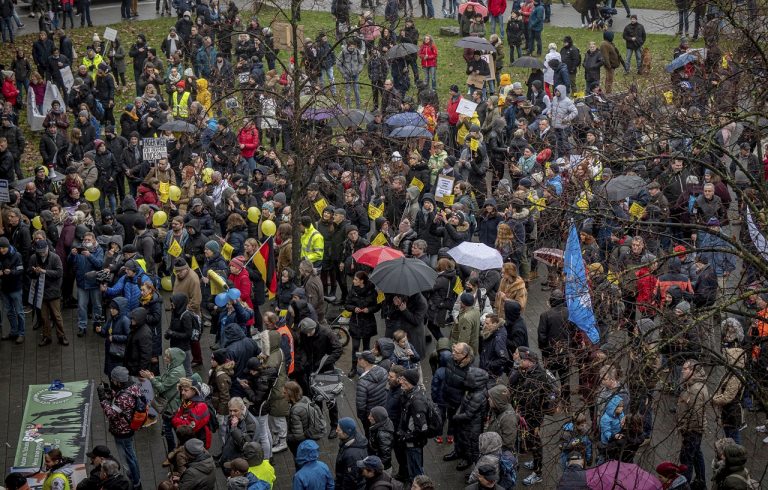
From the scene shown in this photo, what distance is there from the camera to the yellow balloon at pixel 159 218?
1948 centimetres

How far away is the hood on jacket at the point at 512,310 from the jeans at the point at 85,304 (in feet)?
22.4

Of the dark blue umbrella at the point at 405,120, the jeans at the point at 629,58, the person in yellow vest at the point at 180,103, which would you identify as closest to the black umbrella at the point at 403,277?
the dark blue umbrella at the point at 405,120

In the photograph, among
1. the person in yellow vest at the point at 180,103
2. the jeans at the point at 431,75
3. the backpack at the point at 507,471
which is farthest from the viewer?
the jeans at the point at 431,75

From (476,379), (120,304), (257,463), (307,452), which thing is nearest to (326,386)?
(476,379)

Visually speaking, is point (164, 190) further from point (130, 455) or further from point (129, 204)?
point (130, 455)

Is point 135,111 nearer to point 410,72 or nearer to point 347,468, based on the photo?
point 410,72

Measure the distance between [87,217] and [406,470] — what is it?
806 centimetres

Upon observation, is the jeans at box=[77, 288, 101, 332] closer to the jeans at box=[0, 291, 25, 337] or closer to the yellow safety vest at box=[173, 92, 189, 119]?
the jeans at box=[0, 291, 25, 337]

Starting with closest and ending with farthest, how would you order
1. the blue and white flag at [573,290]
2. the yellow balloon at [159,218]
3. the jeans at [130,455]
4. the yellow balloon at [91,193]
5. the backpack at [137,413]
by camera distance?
the blue and white flag at [573,290]
the backpack at [137,413]
the jeans at [130,455]
the yellow balloon at [159,218]
the yellow balloon at [91,193]

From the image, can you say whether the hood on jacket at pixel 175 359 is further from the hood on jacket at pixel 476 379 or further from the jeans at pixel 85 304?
the jeans at pixel 85 304

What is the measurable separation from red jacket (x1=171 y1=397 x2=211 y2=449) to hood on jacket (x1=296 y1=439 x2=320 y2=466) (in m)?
1.54

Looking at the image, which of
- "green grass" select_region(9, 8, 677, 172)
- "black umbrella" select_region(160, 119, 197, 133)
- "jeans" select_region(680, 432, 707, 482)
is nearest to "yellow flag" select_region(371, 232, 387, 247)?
"black umbrella" select_region(160, 119, 197, 133)

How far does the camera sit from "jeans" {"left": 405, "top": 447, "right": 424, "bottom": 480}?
13383 millimetres

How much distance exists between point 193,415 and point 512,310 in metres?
4.44
